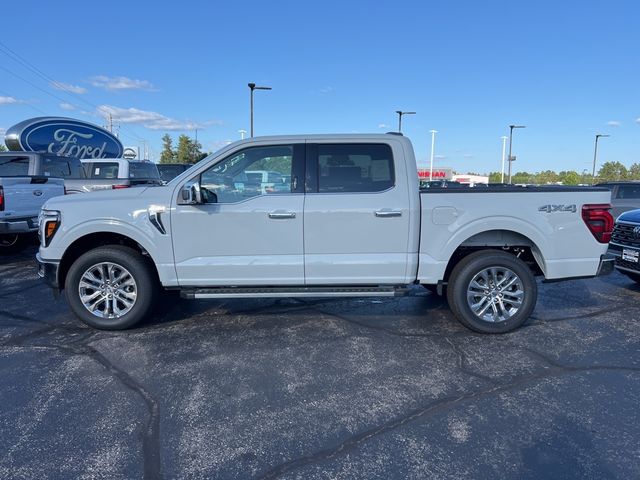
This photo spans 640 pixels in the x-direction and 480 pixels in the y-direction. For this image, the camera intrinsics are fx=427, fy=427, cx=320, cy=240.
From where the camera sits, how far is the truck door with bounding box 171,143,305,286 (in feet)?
14.5

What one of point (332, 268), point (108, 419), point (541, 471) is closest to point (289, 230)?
point (332, 268)

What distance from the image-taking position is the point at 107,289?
4.62 m

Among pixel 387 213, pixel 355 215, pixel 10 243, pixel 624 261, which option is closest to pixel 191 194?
pixel 355 215

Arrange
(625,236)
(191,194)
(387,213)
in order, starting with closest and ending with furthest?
(191,194), (387,213), (625,236)

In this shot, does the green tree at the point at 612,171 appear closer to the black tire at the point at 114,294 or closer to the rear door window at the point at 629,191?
the rear door window at the point at 629,191

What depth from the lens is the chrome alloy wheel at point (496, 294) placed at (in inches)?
180

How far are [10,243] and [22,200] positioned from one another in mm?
2069

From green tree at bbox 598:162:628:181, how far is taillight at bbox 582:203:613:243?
181 ft

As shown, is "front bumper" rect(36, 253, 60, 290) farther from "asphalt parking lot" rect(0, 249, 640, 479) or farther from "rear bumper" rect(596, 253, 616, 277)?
"rear bumper" rect(596, 253, 616, 277)

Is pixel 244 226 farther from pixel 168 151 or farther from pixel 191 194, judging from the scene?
pixel 168 151

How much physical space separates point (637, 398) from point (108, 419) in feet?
13.0

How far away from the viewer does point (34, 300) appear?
577 centimetres

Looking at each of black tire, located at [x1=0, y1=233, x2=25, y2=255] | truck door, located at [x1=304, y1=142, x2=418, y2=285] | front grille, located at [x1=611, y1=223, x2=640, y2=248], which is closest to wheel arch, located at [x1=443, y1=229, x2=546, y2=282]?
truck door, located at [x1=304, y1=142, x2=418, y2=285]

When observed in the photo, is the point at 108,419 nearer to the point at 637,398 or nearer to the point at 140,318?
the point at 140,318
